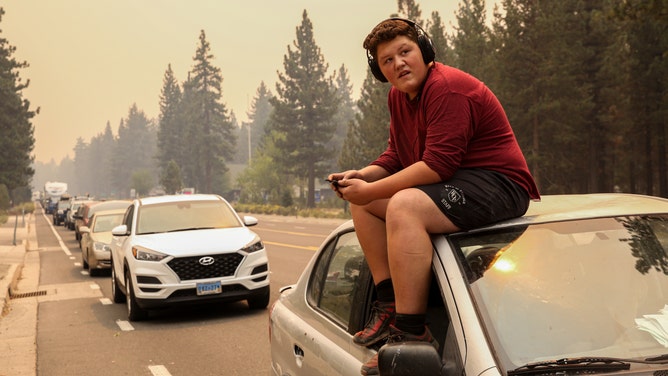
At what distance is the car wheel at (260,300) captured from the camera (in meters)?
11.3

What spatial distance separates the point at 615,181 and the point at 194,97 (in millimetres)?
91226

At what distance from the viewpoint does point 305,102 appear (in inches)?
3383

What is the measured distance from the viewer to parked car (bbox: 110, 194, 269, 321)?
10.7m

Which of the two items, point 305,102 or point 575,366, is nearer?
point 575,366

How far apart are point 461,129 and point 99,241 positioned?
15849 millimetres

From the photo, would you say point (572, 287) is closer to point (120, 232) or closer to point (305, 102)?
point (120, 232)

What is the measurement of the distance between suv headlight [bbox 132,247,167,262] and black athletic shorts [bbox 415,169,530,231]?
8200 mm

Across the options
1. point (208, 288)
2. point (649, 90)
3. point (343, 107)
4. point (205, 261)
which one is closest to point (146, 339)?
point (208, 288)

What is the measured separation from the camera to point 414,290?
2994 mm

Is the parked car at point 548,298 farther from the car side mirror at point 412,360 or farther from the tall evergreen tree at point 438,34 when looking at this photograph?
the tall evergreen tree at point 438,34

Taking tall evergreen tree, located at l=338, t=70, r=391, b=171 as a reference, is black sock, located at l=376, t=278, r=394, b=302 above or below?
below

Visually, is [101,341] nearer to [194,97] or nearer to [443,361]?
[443,361]

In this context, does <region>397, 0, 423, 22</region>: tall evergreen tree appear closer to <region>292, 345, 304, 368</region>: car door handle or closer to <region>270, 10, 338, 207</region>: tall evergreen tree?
Answer: <region>270, 10, 338, 207</region>: tall evergreen tree

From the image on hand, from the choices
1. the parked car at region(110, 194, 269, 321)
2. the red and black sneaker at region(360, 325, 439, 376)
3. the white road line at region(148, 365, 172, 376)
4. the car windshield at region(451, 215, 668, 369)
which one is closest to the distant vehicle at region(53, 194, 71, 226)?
the parked car at region(110, 194, 269, 321)
